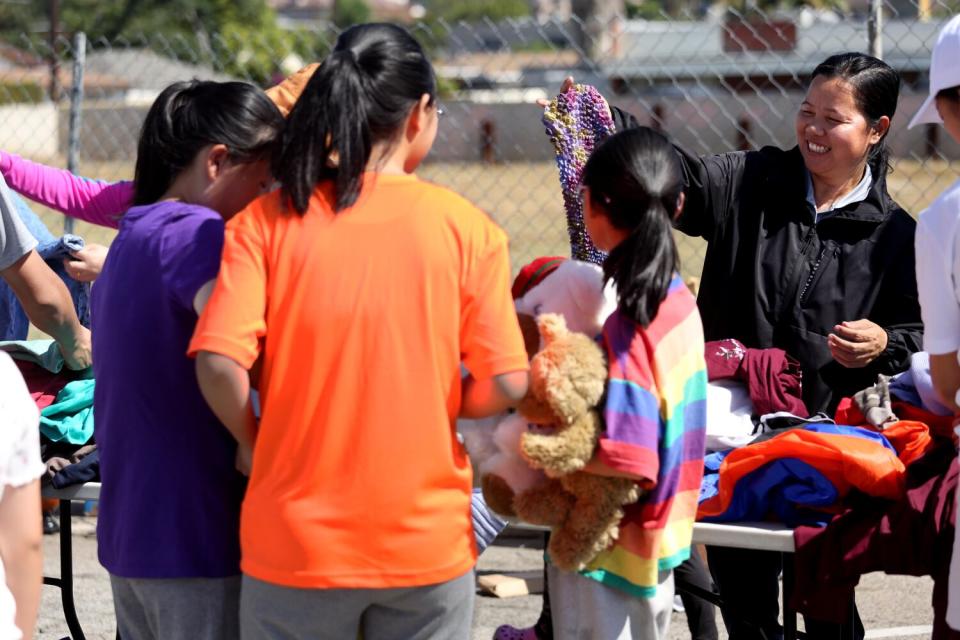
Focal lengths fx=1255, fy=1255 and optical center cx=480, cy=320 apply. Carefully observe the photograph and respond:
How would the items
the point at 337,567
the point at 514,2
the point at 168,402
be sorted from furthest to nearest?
the point at 514,2, the point at 168,402, the point at 337,567

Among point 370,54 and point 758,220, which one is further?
point 758,220

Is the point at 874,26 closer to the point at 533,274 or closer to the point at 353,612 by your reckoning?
the point at 533,274

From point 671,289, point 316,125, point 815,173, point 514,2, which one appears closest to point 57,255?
Answer: point 316,125

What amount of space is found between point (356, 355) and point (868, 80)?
1.84 metres

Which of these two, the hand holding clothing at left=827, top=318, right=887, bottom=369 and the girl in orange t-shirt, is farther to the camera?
the hand holding clothing at left=827, top=318, right=887, bottom=369

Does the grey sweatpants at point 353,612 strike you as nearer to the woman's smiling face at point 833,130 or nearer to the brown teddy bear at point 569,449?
the brown teddy bear at point 569,449

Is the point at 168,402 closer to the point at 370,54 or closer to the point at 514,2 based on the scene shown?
the point at 370,54

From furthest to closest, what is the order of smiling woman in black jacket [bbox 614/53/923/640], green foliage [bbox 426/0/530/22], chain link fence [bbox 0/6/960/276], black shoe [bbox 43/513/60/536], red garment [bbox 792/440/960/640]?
1. green foliage [bbox 426/0/530/22]
2. chain link fence [bbox 0/6/960/276]
3. black shoe [bbox 43/513/60/536]
4. smiling woman in black jacket [bbox 614/53/923/640]
5. red garment [bbox 792/440/960/640]

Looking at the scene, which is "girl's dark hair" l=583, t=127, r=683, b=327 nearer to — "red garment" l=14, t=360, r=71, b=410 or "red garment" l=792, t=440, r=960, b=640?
"red garment" l=792, t=440, r=960, b=640

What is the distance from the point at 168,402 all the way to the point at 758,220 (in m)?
1.73

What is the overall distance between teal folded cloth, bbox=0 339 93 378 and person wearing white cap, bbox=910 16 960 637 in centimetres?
212

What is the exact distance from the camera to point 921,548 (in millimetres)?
2512

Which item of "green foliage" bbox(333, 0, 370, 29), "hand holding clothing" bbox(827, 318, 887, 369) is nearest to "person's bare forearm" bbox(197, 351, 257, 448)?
"hand holding clothing" bbox(827, 318, 887, 369)

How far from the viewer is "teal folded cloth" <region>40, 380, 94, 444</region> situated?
3.15m
